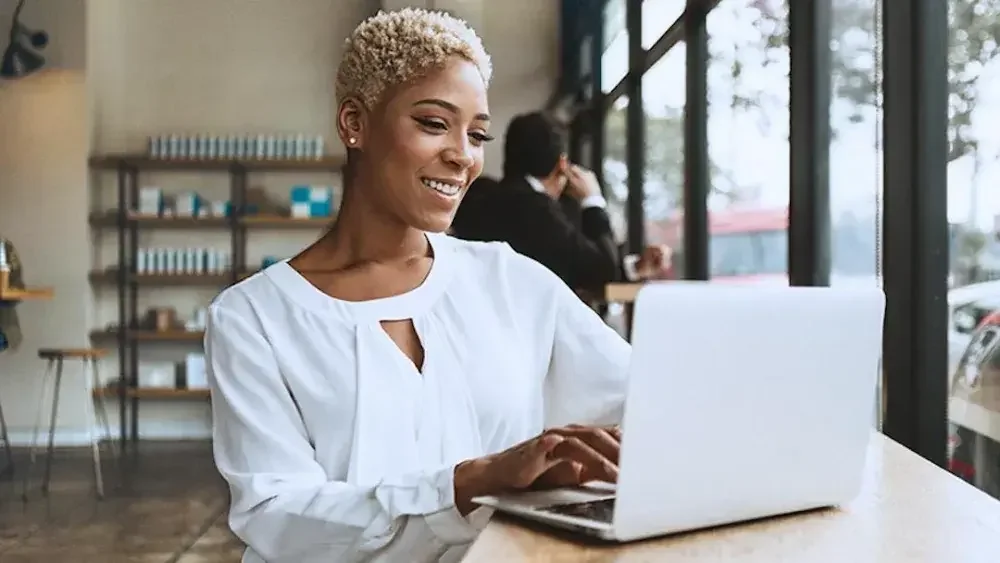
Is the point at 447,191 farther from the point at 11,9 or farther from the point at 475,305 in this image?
the point at 11,9

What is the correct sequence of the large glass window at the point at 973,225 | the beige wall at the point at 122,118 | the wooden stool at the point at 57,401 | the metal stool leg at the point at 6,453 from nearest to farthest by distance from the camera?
the large glass window at the point at 973,225
the metal stool leg at the point at 6,453
the wooden stool at the point at 57,401
the beige wall at the point at 122,118

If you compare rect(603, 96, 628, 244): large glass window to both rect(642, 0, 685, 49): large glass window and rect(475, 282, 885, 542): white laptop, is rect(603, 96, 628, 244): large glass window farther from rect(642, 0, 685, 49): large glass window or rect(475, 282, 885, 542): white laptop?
rect(475, 282, 885, 542): white laptop

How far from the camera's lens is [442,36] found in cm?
128

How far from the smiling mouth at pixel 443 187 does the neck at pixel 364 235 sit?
66 millimetres

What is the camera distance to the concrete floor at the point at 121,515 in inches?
174

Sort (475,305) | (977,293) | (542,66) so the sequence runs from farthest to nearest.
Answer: (542,66), (977,293), (475,305)

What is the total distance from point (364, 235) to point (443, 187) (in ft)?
0.36

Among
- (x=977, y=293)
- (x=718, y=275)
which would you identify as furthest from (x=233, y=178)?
(x=977, y=293)

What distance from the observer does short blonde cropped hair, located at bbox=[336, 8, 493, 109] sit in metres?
1.26

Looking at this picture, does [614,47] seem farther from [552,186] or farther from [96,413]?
[96,413]

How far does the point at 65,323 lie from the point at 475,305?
647 cm

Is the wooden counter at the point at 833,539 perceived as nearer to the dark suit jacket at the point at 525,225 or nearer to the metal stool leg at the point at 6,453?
the dark suit jacket at the point at 525,225

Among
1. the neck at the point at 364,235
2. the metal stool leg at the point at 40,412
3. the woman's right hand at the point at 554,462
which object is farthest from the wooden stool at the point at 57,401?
the woman's right hand at the point at 554,462

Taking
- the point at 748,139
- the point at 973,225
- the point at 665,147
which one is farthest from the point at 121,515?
the point at 973,225
